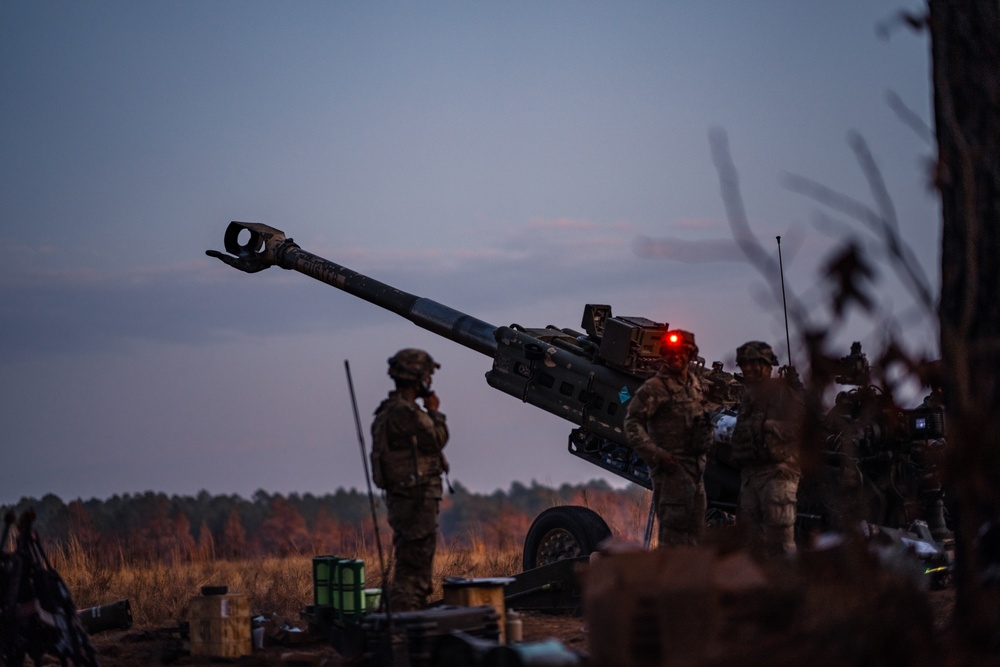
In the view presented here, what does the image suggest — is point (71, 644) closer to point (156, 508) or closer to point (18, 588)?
point (18, 588)

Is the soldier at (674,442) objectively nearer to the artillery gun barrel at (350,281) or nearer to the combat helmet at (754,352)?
the combat helmet at (754,352)

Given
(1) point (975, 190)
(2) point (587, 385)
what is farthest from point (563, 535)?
(1) point (975, 190)

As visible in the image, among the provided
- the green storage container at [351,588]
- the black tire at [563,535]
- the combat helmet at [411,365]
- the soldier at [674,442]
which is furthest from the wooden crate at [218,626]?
the black tire at [563,535]

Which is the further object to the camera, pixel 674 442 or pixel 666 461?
pixel 674 442

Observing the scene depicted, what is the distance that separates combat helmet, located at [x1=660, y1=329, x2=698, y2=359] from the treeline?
205cm

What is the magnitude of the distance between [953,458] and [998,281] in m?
1.84

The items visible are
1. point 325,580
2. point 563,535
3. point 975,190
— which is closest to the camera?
point 975,190

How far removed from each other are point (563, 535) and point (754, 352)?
119 inches

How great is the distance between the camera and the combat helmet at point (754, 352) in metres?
9.62

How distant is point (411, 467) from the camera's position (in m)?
8.67

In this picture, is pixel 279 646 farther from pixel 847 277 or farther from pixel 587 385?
pixel 847 277

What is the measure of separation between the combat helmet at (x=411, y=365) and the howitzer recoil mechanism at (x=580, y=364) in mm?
2518

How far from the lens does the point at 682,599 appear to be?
448cm

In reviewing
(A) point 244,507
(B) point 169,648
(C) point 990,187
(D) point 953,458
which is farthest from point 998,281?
(A) point 244,507
